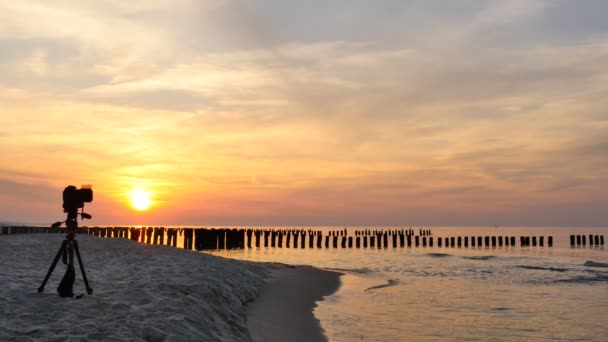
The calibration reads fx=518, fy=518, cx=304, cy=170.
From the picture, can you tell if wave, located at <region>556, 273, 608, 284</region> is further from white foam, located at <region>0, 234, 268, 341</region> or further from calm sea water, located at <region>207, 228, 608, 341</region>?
white foam, located at <region>0, 234, 268, 341</region>

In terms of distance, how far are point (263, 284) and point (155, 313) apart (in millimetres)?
8242

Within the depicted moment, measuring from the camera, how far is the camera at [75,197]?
30.1 ft

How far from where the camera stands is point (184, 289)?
10.5m

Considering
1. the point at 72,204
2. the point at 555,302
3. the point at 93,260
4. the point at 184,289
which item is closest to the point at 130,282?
the point at 184,289

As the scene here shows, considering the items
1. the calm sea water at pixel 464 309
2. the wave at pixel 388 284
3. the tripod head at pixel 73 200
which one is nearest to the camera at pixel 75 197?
the tripod head at pixel 73 200

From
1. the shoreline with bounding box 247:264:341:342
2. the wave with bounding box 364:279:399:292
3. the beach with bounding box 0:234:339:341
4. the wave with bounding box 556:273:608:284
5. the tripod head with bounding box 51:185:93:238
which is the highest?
the tripod head with bounding box 51:185:93:238

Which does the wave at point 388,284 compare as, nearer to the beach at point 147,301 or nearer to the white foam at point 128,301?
the beach at point 147,301

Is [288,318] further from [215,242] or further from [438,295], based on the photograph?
[215,242]

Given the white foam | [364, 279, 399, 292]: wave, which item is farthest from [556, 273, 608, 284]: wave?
the white foam

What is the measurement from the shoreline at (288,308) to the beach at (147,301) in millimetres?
30

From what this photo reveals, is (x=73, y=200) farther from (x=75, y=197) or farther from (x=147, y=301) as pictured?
(x=147, y=301)

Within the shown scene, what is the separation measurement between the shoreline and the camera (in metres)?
3.94

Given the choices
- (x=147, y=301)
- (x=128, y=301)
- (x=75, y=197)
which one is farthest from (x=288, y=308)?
(x=75, y=197)

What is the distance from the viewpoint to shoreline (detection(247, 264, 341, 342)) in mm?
10508
